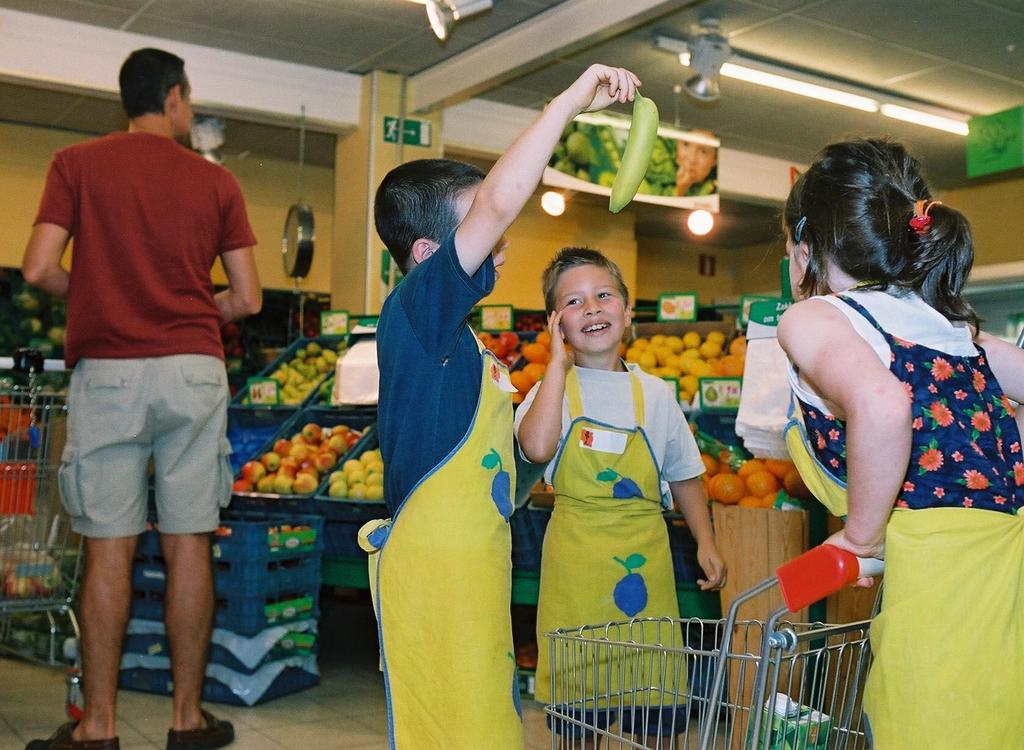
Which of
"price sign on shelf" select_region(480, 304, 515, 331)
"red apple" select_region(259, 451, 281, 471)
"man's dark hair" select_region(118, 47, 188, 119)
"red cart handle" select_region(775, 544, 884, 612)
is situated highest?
"man's dark hair" select_region(118, 47, 188, 119)

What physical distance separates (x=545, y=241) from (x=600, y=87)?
382 inches

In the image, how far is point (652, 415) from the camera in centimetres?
265

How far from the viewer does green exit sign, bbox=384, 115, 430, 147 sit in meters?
7.74

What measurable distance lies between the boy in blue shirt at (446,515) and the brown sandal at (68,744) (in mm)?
1559

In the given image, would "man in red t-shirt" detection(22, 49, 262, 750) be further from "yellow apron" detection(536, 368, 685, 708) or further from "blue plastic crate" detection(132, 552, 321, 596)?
"yellow apron" detection(536, 368, 685, 708)

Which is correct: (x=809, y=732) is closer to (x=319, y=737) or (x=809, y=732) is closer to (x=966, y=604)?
(x=966, y=604)

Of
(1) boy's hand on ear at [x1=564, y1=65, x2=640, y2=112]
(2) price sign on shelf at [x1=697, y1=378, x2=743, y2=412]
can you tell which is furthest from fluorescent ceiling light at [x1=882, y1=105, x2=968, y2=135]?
(1) boy's hand on ear at [x1=564, y1=65, x2=640, y2=112]

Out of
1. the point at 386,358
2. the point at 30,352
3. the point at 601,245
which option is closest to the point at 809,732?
the point at 386,358

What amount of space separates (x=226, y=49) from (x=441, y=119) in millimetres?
1575

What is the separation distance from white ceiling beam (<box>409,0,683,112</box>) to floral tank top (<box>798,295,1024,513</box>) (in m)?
4.59

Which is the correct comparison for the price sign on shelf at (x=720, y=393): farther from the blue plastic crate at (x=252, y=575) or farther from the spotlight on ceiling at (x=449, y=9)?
the spotlight on ceiling at (x=449, y=9)

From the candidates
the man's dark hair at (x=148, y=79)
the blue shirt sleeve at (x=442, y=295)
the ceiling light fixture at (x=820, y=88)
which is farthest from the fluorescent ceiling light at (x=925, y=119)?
the blue shirt sleeve at (x=442, y=295)

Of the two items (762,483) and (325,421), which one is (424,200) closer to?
(762,483)

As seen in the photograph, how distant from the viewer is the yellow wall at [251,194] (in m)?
8.73
